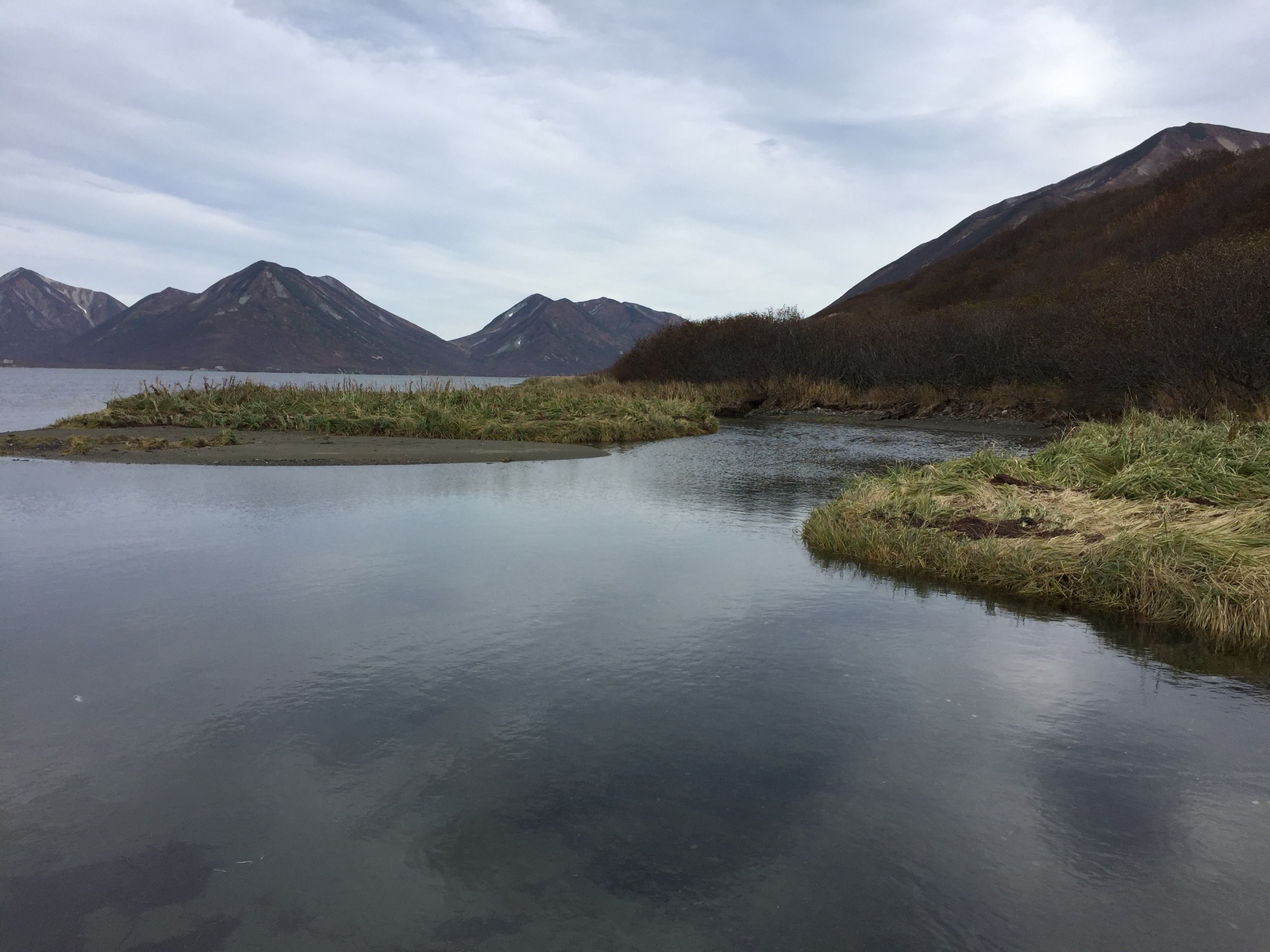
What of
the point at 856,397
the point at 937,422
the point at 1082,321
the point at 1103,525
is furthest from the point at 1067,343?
the point at 1103,525

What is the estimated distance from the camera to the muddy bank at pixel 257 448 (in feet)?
69.7

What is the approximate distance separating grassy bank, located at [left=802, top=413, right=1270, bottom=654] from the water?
68 centimetres

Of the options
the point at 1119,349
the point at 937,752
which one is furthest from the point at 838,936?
the point at 1119,349

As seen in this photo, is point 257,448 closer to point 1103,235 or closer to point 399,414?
point 399,414

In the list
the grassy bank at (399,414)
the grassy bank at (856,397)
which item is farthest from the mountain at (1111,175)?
the grassy bank at (399,414)

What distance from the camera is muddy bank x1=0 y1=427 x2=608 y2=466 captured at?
21.2 meters

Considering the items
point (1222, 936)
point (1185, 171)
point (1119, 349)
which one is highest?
point (1185, 171)

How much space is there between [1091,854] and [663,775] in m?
2.46

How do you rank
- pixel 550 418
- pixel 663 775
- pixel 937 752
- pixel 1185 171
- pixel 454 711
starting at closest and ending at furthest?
pixel 663 775
pixel 937 752
pixel 454 711
pixel 550 418
pixel 1185 171

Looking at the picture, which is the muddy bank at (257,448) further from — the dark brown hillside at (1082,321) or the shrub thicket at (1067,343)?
the dark brown hillside at (1082,321)

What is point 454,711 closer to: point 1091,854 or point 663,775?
point 663,775

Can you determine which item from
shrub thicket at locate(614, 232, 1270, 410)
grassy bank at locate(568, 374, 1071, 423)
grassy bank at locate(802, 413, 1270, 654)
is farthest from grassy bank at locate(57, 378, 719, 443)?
shrub thicket at locate(614, 232, 1270, 410)

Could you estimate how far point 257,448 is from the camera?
23.1m

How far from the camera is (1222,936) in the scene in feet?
12.8
